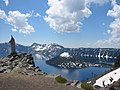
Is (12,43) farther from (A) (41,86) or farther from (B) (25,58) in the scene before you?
(A) (41,86)

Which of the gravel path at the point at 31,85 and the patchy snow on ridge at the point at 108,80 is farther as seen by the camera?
the patchy snow on ridge at the point at 108,80

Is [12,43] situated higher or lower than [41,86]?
higher

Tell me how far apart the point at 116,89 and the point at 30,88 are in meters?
9.09

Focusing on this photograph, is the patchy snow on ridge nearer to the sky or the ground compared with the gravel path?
nearer to the ground

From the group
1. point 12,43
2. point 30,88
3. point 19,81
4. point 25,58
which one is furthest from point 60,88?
point 12,43

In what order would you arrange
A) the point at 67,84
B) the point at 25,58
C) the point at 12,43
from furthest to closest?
the point at 12,43, the point at 25,58, the point at 67,84

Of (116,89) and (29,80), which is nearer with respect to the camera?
(116,89)

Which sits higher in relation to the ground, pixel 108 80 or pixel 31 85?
pixel 31 85

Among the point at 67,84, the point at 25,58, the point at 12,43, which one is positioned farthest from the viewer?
the point at 12,43

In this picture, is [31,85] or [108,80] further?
[108,80]

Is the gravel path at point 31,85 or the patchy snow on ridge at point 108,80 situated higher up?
the gravel path at point 31,85

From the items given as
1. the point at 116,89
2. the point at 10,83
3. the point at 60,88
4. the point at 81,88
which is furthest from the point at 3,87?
the point at 116,89

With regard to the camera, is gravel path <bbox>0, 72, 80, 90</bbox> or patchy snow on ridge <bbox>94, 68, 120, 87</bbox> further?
patchy snow on ridge <bbox>94, 68, 120, 87</bbox>

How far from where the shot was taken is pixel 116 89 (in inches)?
1067
